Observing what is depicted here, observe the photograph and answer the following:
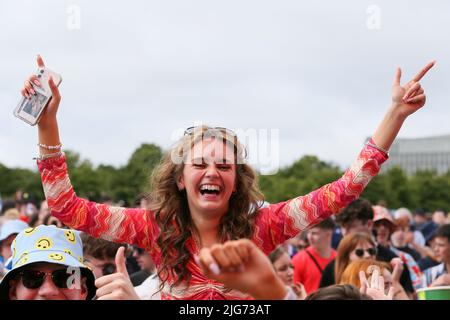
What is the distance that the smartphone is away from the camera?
9.70 ft

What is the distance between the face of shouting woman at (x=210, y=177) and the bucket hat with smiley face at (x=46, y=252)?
0.53m

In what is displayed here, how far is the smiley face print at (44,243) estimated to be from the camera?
10.1 feet

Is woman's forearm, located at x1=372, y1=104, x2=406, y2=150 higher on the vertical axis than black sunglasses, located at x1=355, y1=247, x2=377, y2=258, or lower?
higher

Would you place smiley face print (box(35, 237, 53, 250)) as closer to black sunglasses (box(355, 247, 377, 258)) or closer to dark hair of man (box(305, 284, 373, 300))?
dark hair of man (box(305, 284, 373, 300))

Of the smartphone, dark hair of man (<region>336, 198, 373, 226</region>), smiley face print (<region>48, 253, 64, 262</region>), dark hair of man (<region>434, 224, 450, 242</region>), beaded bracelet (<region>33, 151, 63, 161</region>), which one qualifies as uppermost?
the smartphone

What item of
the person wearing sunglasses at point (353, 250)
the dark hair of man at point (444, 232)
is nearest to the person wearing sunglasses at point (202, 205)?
the person wearing sunglasses at point (353, 250)

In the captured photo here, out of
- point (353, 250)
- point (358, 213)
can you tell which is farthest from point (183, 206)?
point (358, 213)

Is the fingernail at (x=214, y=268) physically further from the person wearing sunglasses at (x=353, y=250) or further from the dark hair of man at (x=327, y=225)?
the dark hair of man at (x=327, y=225)

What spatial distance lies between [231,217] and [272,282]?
4.89ft

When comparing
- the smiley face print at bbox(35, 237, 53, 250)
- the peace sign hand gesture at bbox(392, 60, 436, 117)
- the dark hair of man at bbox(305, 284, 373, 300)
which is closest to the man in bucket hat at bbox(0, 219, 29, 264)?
the smiley face print at bbox(35, 237, 53, 250)

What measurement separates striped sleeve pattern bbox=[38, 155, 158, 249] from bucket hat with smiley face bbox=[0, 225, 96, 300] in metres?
0.11
